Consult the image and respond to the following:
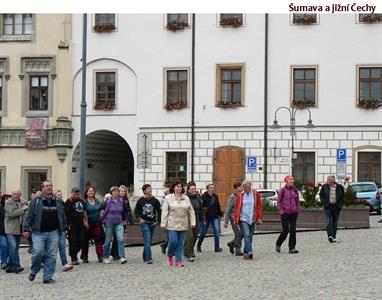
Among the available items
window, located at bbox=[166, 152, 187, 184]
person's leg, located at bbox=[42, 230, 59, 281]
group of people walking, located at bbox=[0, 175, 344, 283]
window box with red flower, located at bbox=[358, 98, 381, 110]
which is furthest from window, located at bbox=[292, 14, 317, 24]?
person's leg, located at bbox=[42, 230, 59, 281]

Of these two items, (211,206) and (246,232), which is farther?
(211,206)

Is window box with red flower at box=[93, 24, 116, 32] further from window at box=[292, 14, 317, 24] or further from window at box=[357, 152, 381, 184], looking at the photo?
window at box=[357, 152, 381, 184]

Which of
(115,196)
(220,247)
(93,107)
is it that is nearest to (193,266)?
(115,196)

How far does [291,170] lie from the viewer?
3788cm

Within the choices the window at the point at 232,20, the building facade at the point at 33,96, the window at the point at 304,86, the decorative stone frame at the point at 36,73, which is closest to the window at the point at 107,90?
the building facade at the point at 33,96

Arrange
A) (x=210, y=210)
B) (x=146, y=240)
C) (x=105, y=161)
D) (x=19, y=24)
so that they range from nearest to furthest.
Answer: (x=146, y=240)
(x=210, y=210)
(x=19, y=24)
(x=105, y=161)

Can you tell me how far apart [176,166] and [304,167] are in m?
6.02

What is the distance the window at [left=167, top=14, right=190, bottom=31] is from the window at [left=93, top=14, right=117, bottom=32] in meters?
2.67

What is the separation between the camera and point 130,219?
19688mm

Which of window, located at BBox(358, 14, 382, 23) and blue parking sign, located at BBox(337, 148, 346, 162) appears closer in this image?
blue parking sign, located at BBox(337, 148, 346, 162)

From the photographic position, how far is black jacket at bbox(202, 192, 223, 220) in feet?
70.1

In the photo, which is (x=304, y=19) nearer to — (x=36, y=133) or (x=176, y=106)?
(x=176, y=106)

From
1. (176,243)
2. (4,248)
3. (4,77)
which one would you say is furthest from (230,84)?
(4,248)

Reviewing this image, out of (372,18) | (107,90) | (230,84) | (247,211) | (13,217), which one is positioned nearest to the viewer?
(13,217)
